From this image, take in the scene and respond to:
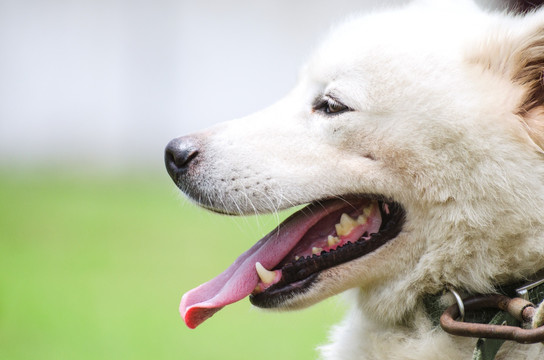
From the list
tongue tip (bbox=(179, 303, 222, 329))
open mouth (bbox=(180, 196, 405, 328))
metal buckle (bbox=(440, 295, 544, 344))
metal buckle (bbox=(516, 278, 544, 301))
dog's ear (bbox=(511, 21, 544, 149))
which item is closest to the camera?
metal buckle (bbox=(440, 295, 544, 344))

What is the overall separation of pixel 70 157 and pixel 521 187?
15658 mm

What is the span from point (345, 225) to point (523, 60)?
870 millimetres

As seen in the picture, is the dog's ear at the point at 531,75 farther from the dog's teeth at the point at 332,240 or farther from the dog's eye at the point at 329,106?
the dog's teeth at the point at 332,240

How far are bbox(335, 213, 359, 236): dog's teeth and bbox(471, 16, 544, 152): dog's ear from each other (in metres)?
0.70

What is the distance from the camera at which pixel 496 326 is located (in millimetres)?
2150

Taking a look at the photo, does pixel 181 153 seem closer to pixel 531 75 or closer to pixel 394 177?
pixel 394 177

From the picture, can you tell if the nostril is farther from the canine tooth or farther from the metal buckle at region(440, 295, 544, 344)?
the metal buckle at region(440, 295, 544, 344)

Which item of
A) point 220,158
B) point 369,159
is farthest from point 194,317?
point 369,159

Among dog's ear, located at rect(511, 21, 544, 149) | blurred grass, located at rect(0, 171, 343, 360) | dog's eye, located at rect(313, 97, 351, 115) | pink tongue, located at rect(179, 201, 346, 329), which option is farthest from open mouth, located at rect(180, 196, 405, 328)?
dog's ear, located at rect(511, 21, 544, 149)

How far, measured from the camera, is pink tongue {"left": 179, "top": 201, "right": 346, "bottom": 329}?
8.73 ft

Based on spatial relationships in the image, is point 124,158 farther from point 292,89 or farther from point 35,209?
point 292,89

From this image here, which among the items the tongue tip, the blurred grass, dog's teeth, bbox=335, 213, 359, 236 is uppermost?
dog's teeth, bbox=335, 213, 359, 236

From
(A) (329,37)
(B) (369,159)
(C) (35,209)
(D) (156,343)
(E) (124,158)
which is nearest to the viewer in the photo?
(B) (369,159)

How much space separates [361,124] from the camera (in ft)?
8.41
